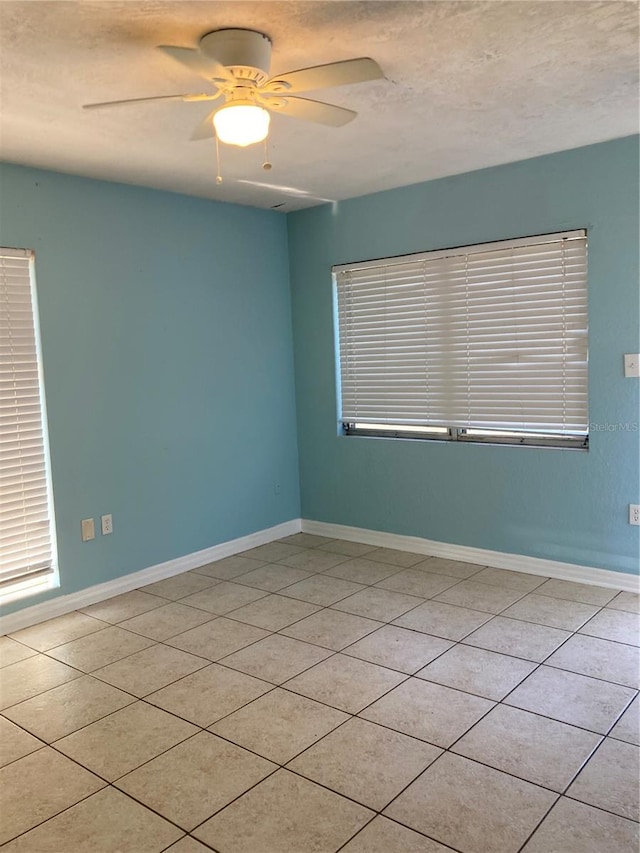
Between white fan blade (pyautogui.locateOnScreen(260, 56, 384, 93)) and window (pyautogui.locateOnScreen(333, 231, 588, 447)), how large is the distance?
209cm

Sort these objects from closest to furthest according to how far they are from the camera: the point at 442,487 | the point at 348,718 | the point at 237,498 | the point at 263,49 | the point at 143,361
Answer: the point at 263,49 → the point at 348,718 → the point at 143,361 → the point at 442,487 → the point at 237,498

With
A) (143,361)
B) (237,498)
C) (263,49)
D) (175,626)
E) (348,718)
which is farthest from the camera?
(237,498)

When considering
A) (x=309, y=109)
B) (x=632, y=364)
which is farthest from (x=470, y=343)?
(x=309, y=109)

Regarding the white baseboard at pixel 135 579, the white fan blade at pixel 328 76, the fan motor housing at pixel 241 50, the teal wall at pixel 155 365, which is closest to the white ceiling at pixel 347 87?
the fan motor housing at pixel 241 50

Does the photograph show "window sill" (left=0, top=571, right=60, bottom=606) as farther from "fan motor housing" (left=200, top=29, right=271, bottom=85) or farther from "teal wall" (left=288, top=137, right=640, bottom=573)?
"fan motor housing" (left=200, top=29, right=271, bottom=85)

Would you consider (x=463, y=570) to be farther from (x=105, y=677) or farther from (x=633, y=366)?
(x=105, y=677)

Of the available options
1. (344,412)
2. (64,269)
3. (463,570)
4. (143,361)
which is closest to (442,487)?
(463,570)

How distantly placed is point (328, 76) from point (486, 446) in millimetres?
2618

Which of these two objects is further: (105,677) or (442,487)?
(442,487)

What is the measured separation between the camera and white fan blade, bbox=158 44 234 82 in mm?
1949

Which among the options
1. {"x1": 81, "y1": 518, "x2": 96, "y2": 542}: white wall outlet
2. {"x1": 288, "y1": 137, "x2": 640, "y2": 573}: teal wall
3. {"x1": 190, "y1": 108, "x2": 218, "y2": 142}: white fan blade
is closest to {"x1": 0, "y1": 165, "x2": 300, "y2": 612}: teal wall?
{"x1": 81, "y1": 518, "x2": 96, "y2": 542}: white wall outlet

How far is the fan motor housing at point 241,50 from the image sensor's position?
2084 millimetres

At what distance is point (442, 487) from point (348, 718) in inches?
82.8

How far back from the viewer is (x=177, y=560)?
171 inches
